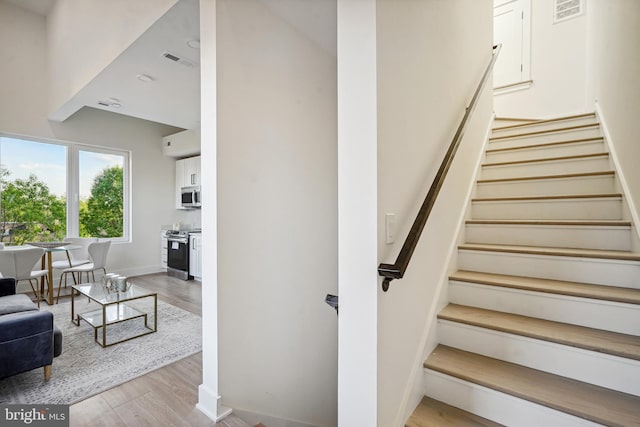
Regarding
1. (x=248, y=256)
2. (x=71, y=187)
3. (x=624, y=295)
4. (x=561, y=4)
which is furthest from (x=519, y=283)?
(x=71, y=187)

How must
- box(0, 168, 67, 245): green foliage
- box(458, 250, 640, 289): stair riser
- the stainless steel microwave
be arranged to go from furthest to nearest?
the stainless steel microwave → box(0, 168, 67, 245): green foliage → box(458, 250, 640, 289): stair riser

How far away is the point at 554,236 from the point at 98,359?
3.74 m

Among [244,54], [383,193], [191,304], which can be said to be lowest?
[191,304]

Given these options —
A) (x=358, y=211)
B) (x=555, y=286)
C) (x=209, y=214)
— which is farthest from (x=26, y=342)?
(x=555, y=286)

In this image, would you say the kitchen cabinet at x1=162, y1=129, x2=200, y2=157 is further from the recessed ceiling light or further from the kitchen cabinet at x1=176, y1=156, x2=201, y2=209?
the recessed ceiling light

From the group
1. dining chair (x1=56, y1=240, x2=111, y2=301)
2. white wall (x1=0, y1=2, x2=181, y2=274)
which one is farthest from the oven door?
dining chair (x1=56, y1=240, x2=111, y2=301)

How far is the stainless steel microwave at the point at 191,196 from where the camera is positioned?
19.1ft

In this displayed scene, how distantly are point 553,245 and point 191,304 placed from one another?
4075 mm

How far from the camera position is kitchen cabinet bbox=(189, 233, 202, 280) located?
5320mm

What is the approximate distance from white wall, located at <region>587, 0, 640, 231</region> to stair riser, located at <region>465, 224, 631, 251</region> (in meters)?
0.17

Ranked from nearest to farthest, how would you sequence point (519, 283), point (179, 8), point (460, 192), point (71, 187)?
point (519, 283) < point (179, 8) < point (460, 192) < point (71, 187)

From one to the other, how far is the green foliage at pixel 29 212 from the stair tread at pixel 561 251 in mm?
6029

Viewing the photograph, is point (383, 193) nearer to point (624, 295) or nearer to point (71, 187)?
point (624, 295)

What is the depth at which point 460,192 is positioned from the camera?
2.26 meters
